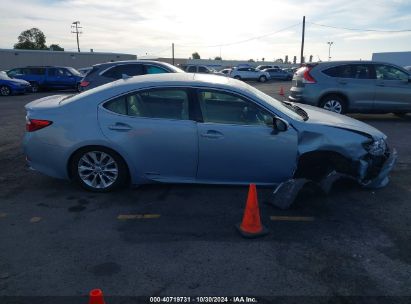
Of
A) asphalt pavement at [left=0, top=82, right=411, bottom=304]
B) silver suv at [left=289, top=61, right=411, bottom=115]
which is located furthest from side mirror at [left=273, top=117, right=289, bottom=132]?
silver suv at [left=289, top=61, right=411, bottom=115]

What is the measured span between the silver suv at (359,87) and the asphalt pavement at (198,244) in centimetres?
565

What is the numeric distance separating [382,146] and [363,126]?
0.37 metres

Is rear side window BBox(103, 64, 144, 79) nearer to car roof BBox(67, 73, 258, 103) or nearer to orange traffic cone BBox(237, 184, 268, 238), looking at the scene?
car roof BBox(67, 73, 258, 103)

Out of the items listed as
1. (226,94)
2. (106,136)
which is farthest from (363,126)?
(106,136)

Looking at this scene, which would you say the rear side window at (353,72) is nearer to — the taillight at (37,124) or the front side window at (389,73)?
the front side window at (389,73)

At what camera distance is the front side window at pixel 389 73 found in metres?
10.8

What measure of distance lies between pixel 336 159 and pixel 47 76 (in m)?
21.9

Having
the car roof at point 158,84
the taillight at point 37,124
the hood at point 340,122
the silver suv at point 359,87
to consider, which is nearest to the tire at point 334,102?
the silver suv at point 359,87

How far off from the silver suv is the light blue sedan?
6.00 m

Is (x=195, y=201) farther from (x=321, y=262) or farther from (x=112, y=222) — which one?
(x=321, y=262)

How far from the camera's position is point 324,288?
3082mm

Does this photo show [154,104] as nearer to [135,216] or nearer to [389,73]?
[135,216]

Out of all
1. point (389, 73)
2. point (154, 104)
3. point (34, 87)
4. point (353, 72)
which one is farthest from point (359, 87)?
point (34, 87)

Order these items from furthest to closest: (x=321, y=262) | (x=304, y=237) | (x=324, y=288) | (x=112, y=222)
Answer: (x=112, y=222) → (x=304, y=237) → (x=321, y=262) → (x=324, y=288)
